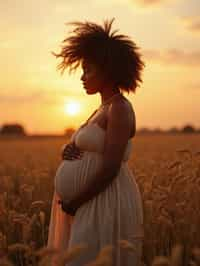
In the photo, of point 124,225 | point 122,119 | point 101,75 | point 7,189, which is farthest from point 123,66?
point 7,189

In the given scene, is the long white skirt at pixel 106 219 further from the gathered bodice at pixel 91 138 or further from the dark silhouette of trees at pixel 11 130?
the dark silhouette of trees at pixel 11 130

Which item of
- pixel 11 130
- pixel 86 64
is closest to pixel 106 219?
pixel 86 64

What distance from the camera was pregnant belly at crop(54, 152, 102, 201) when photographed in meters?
2.86

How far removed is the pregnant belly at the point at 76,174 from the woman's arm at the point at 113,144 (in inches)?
2.2

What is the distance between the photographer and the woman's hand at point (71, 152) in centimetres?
296

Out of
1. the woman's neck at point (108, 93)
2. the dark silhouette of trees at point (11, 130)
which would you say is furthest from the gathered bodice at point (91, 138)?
the dark silhouette of trees at point (11, 130)

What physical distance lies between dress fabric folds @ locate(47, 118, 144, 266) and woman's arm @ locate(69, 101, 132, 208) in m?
0.07

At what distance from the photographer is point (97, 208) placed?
288 centimetres

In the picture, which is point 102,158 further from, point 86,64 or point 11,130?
point 11,130

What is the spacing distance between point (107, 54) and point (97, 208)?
33.6 inches

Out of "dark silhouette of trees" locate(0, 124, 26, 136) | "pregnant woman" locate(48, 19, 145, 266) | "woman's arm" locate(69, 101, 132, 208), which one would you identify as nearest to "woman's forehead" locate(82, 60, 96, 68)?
"pregnant woman" locate(48, 19, 145, 266)

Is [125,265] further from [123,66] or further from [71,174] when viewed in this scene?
[123,66]

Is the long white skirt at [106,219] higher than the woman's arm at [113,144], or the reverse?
the woman's arm at [113,144]

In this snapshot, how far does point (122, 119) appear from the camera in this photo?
9.03 ft
